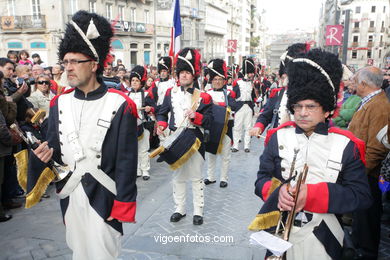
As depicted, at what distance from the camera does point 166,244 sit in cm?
449

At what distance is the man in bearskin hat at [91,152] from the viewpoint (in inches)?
109

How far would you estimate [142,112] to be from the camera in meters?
7.43

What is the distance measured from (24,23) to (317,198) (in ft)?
110

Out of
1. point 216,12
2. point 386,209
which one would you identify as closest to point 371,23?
point 216,12

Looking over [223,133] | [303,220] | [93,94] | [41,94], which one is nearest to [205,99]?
[223,133]

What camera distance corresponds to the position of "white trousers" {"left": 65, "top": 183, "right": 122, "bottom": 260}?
276 centimetres

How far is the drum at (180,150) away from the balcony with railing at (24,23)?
97.8 ft

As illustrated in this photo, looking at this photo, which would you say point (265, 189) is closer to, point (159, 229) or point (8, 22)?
point (159, 229)

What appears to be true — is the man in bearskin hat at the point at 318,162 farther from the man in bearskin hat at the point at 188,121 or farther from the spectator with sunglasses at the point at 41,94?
the spectator with sunglasses at the point at 41,94

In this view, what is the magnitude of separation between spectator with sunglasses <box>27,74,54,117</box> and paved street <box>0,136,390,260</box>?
1.63 meters

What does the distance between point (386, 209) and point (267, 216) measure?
4.61m

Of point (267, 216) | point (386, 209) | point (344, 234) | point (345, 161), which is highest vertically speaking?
point (345, 161)

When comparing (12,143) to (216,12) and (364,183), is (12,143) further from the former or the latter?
(216,12)

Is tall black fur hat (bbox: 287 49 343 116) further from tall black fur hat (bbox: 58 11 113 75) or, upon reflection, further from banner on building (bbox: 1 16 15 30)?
banner on building (bbox: 1 16 15 30)
